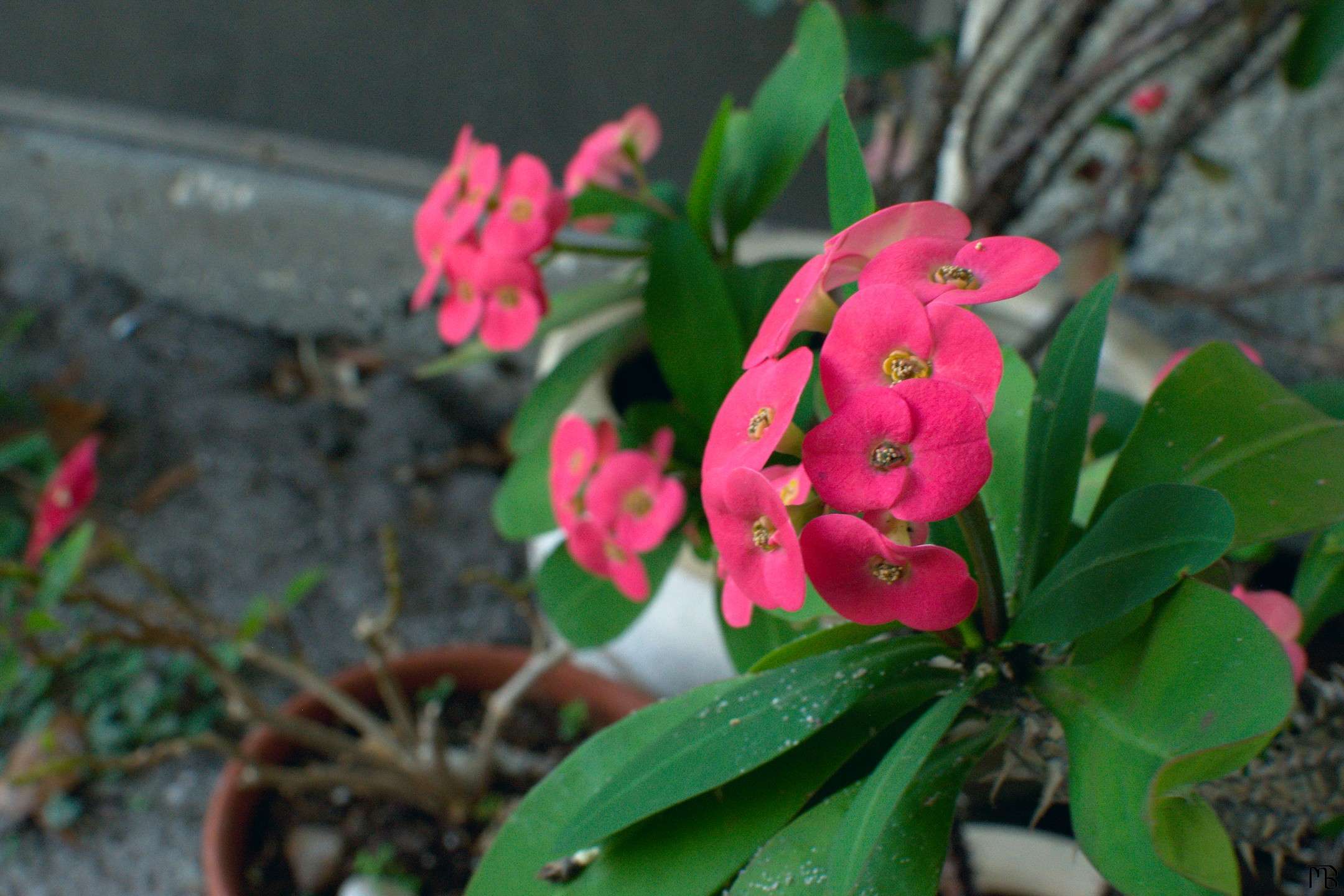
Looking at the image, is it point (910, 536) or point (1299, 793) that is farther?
point (1299, 793)

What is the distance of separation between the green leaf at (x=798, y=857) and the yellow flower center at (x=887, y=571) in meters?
0.12

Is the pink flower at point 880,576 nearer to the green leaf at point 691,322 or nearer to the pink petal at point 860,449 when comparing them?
the pink petal at point 860,449

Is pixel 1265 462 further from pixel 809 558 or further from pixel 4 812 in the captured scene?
pixel 4 812

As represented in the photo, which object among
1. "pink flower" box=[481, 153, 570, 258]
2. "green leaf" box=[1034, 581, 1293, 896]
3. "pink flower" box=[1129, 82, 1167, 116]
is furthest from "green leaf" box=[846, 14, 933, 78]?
"green leaf" box=[1034, 581, 1293, 896]

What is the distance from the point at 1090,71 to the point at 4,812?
1.46m

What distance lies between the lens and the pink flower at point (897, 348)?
342mm

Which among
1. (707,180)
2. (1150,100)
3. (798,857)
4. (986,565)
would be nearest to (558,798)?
(798,857)

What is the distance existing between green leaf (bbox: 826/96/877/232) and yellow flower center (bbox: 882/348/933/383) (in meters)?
0.08

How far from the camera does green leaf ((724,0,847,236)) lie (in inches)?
26.3

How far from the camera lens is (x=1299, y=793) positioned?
508 millimetres

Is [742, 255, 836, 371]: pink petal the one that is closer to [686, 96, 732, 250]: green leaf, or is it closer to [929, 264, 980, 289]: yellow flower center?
[929, 264, 980, 289]: yellow flower center

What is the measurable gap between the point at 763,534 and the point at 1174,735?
15 cm

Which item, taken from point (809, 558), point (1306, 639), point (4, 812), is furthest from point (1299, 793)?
point (4, 812)

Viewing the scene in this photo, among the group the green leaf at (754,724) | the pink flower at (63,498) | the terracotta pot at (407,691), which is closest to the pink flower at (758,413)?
the green leaf at (754,724)
